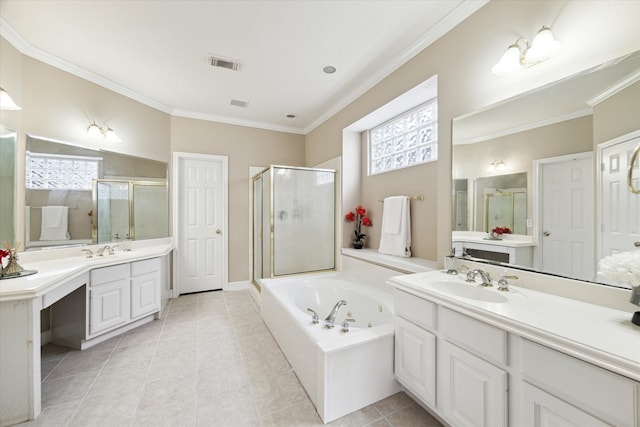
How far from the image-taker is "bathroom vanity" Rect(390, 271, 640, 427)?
0.77 metres

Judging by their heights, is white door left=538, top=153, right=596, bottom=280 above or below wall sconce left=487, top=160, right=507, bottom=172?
below

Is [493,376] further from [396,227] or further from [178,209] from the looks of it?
[178,209]

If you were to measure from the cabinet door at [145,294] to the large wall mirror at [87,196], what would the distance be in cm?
62

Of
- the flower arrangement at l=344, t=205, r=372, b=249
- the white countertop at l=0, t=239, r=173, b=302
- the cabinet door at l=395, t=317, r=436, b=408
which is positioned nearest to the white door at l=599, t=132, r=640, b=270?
the cabinet door at l=395, t=317, r=436, b=408

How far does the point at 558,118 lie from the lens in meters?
1.27

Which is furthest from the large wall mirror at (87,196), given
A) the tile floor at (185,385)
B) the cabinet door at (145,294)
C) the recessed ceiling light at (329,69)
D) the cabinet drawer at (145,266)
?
the recessed ceiling light at (329,69)

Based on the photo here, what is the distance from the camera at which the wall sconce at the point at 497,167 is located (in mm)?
1534

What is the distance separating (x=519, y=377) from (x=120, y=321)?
10.1ft

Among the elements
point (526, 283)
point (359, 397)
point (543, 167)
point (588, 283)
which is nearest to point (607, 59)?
point (543, 167)

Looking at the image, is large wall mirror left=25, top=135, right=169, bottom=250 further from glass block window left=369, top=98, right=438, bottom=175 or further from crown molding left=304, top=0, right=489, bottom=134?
glass block window left=369, top=98, right=438, bottom=175

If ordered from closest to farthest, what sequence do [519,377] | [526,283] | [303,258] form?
1. [519,377]
2. [526,283]
3. [303,258]

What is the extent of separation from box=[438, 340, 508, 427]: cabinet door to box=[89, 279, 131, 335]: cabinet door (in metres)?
2.78

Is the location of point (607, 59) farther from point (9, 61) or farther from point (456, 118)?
point (9, 61)

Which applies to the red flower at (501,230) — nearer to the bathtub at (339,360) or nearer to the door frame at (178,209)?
the bathtub at (339,360)
